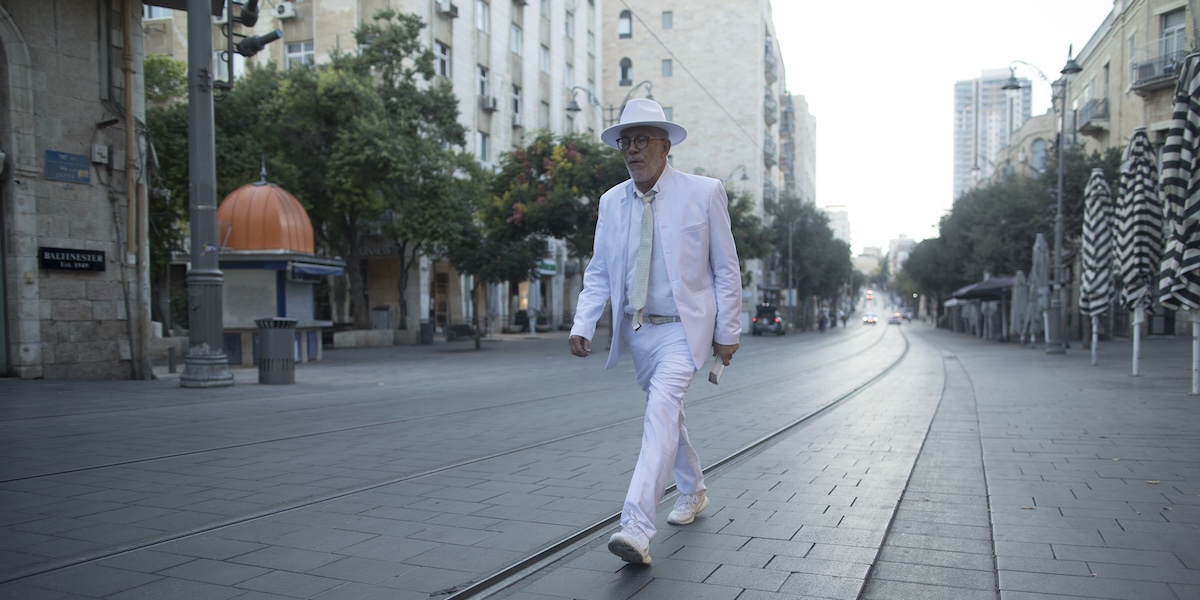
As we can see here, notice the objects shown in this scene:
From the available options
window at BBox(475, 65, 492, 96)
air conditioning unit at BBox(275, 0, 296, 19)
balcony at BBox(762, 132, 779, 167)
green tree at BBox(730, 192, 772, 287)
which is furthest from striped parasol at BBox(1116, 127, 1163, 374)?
balcony at BBox(762, 132, 779, 167)

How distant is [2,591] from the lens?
3479 mm

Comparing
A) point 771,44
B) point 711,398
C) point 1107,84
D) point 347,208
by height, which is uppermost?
point 771,44

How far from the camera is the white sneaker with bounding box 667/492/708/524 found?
4520mm

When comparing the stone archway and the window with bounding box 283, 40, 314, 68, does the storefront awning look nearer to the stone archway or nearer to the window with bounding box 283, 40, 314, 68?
the stone archway

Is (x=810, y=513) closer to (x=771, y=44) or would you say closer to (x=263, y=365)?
(x=263, y=365)

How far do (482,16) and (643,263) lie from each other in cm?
3667

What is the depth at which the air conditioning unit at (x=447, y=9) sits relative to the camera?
3428 cm

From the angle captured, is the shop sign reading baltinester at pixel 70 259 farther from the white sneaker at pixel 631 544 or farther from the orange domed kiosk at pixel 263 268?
the white sneaker at pixel 631 544

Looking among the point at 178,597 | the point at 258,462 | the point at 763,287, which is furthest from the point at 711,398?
the point at 763,287

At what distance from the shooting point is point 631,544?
11.9ft

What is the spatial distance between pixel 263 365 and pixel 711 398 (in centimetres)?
738

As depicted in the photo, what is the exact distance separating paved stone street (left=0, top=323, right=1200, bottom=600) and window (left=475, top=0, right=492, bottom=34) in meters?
29.9

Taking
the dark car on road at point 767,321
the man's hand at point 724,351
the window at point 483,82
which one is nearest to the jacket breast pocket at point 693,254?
the man's hand at point 724,351

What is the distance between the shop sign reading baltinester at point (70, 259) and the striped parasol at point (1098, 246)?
18559 mm
